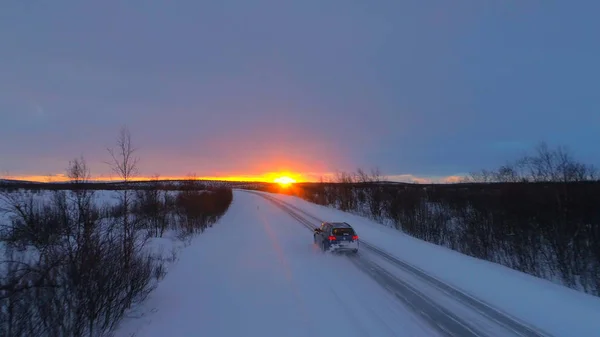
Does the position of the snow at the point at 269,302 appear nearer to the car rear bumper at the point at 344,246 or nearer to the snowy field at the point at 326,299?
the snowy field at the point at 326,299

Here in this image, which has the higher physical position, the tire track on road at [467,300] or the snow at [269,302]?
the snow at [269,302]

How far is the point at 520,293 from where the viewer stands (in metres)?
9.61

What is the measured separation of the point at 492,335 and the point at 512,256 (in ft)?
53.7

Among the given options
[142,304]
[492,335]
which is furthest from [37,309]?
[492,335]

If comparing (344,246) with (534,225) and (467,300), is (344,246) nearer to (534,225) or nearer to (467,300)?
(467,300)

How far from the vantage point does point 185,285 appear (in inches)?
434

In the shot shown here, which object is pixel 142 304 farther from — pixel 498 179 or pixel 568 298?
pixel 498 179

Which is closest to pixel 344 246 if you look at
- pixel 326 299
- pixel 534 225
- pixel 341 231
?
pixel 341 231

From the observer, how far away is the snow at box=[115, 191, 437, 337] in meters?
7.32

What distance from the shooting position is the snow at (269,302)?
7324 millimetres

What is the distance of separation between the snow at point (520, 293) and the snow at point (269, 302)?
2.53m

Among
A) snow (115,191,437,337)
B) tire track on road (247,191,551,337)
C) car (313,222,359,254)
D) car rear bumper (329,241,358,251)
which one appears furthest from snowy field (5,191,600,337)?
car (313,222,359,254)

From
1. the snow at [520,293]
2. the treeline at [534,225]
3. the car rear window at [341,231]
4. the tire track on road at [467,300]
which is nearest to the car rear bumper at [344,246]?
the car rear window at [341,231]

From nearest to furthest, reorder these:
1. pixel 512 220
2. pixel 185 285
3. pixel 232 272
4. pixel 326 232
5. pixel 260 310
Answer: pixel 260 310, pixel 185 285, pixel 232 272, pixel 326 232, pixel 512 220
